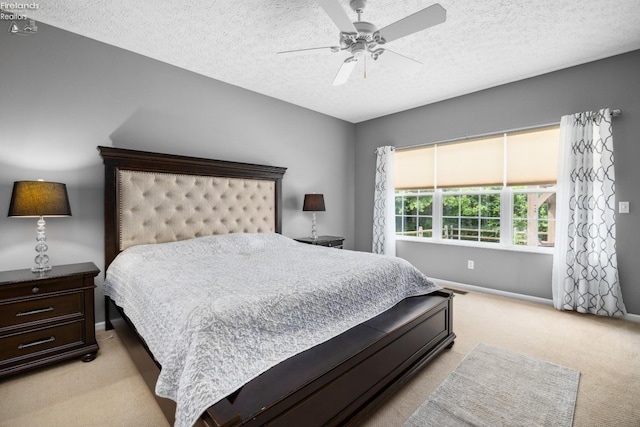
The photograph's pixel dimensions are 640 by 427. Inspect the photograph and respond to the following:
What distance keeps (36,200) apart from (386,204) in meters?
4.17

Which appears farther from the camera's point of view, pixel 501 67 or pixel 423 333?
pixel 501 67

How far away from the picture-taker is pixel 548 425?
1.65 m

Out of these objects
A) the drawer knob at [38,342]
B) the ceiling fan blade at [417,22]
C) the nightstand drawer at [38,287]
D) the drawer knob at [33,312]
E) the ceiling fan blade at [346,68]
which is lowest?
the drawer knob at [38,342]

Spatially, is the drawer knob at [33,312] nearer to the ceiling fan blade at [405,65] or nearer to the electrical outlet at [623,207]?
the ceiling fan blade at [405,65]

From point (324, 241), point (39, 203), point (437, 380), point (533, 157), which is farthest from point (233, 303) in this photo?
point (533, 157)

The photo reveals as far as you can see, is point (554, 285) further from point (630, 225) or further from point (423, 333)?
point (423, 333)

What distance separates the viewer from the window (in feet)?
12.2

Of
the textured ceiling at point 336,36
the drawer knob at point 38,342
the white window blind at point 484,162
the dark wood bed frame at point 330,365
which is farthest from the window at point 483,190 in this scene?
the drawer knob at point 38,342

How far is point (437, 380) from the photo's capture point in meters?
2.08

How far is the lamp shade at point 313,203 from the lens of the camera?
4398mm

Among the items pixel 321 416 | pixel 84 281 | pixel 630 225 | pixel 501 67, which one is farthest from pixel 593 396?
pixel 84 281

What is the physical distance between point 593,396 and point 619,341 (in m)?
1.16

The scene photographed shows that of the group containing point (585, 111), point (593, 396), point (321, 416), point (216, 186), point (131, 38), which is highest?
point (131, 38)

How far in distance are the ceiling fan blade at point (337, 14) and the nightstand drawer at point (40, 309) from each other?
270 centimetres
